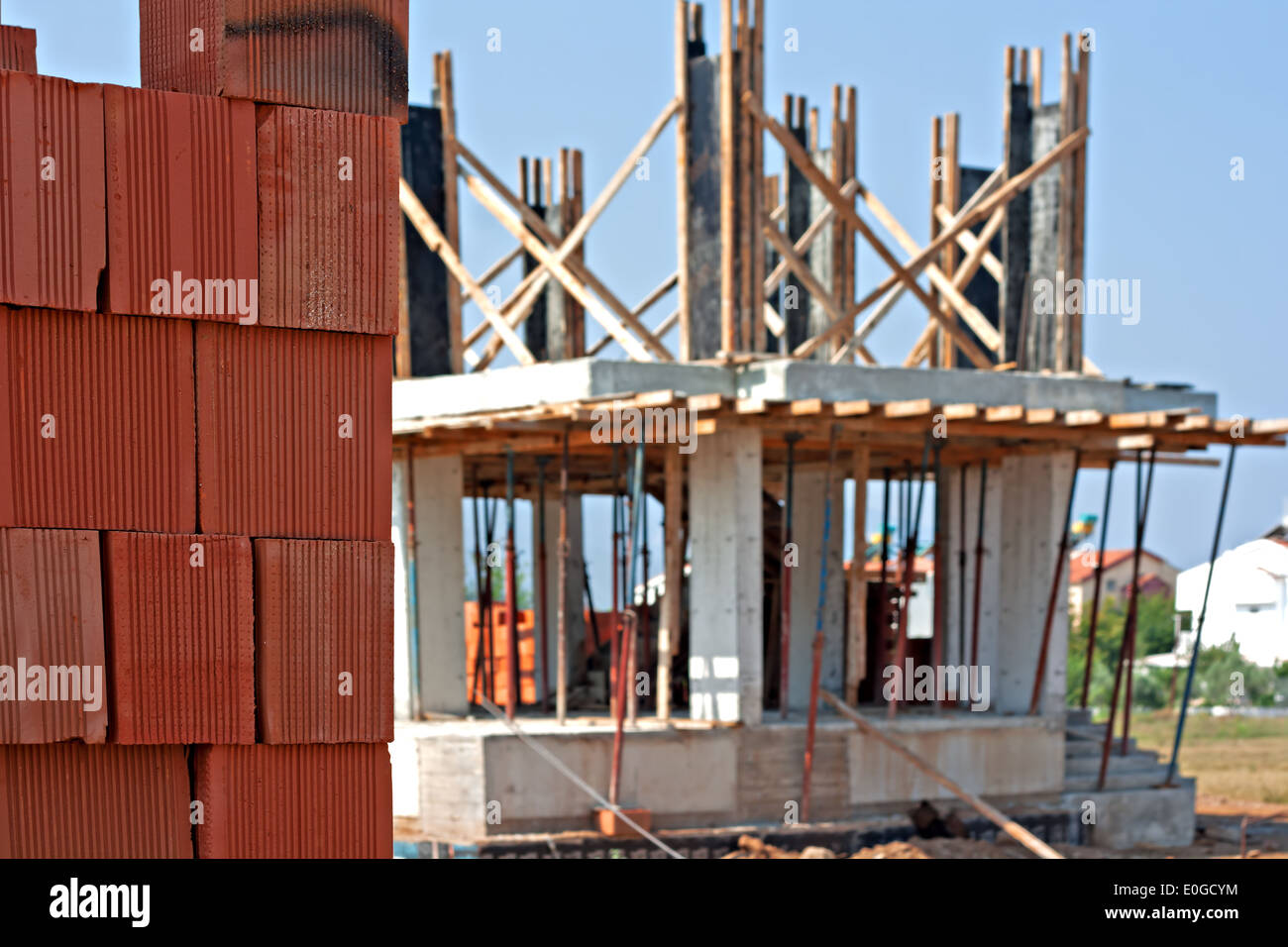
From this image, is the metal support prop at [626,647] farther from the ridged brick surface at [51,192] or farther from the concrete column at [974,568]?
the ridged brick surface at [51,192]

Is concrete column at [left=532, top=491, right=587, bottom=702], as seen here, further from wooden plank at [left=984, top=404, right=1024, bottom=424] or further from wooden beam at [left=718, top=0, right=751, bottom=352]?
wooden plank at [left=984, top=404, right=1024, bottom=424]

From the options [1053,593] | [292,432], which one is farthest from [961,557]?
[292,432]

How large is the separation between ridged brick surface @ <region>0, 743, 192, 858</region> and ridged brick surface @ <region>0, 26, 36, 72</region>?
194 centimetres

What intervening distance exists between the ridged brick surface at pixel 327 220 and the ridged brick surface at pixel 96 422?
0.33 m

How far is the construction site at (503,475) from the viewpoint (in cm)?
447

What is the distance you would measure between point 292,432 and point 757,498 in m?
11.8

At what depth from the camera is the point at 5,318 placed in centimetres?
440

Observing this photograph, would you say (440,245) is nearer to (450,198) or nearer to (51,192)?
(450,198)

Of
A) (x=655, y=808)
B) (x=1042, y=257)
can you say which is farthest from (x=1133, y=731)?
(x=655, y=808)

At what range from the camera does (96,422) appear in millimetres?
4449

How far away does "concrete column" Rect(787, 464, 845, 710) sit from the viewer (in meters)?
19.5

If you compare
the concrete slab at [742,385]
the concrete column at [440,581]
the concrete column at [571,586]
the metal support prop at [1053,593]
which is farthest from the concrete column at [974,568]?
the concrete column at [440,581]

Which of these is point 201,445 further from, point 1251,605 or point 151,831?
point 1251,605

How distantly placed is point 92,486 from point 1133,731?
31.1 meters
